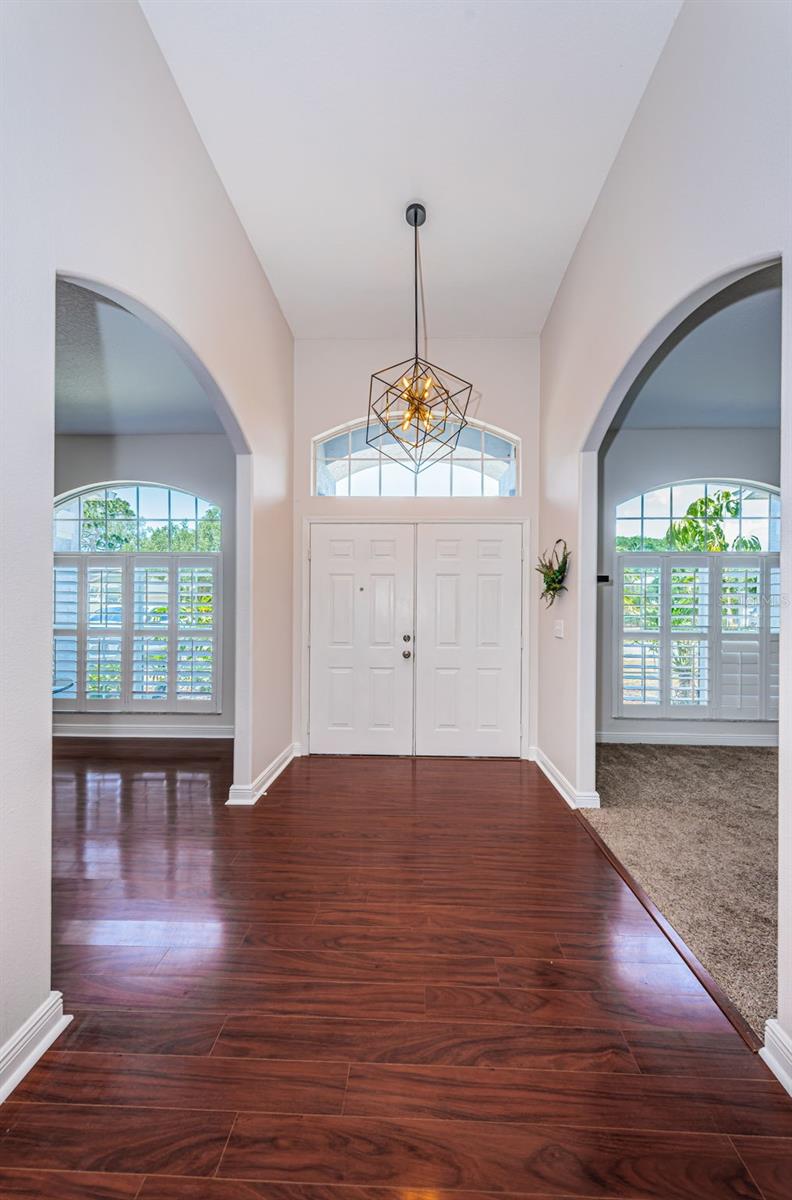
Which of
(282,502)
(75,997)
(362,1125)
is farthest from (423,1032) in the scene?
(282,502)

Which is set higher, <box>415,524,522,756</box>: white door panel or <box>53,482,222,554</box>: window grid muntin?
<box>53,482,222,554</box>: window grid muntin

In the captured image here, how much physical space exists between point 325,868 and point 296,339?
13.4 feet

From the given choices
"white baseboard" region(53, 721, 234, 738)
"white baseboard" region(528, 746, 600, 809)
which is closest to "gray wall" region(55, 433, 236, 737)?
"white baseboard" region(53, 721, 234, 738)

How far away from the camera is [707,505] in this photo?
233 inches

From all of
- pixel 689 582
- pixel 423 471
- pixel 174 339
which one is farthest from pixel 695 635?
pixel 174 339

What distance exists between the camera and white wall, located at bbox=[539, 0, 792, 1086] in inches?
64.9

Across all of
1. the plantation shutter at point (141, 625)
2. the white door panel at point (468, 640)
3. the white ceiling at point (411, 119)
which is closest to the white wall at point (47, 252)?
the white ceiling at point (411, 119)

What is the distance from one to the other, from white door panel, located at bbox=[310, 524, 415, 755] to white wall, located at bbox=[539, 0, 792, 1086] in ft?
Result: 4.06

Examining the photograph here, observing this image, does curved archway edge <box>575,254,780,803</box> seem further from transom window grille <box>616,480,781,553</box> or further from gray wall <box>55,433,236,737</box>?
gray wall <box>55,433,236,737</box>

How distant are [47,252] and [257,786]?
10.3 feet

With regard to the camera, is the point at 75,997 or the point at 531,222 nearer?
the point at 75,997

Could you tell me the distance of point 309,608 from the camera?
4.93 metres

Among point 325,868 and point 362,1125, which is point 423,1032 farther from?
point 325,868

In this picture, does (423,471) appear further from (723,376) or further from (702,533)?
(702,533)
